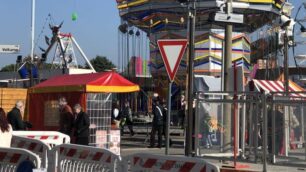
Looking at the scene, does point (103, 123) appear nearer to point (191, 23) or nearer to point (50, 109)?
point (50, 109)

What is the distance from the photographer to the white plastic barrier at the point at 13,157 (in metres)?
7.71

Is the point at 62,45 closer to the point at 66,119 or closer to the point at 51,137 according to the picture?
the point at 66,119

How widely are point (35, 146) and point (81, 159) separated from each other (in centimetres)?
158

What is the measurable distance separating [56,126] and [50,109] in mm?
627

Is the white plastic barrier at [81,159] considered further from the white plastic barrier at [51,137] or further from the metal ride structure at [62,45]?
the metal ride structure at [62,45]

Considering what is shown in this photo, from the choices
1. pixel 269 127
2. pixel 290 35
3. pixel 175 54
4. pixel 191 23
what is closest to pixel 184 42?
pixel 175 54

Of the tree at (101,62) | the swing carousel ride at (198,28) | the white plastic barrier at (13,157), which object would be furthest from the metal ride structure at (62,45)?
the tree at (101,62)

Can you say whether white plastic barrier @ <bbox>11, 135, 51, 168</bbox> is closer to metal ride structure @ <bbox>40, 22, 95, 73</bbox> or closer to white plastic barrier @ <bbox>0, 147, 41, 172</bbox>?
white plastic barrier @ <bbox>0, 147, 41, 172</bbox>

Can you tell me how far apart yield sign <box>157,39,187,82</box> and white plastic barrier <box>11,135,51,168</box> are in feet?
10.7

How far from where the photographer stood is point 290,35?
75.5ft

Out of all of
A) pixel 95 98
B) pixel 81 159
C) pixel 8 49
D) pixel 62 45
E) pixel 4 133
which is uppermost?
pixel 62 45

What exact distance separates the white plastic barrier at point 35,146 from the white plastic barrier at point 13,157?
17.4 inches

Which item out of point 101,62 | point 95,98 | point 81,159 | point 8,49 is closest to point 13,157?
point 81,159

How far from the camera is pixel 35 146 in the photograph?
928 cm
